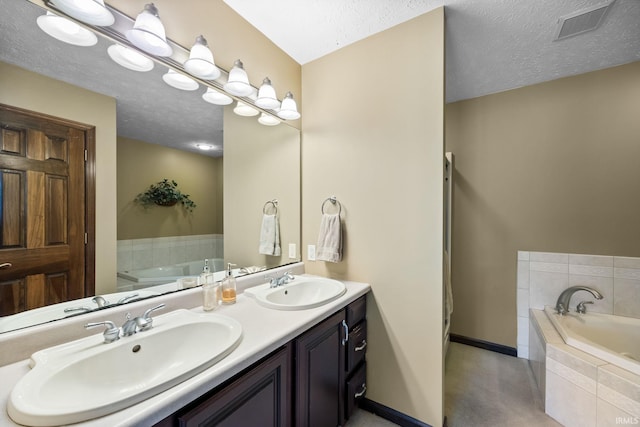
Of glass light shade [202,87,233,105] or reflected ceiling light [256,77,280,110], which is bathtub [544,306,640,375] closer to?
reflected ceiling light [256,77,280,110]

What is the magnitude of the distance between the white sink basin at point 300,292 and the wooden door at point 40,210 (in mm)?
768

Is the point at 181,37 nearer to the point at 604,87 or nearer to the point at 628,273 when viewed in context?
the point at 604,87

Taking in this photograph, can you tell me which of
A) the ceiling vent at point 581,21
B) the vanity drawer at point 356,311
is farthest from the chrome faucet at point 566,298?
the ceiling vent at point 581,21

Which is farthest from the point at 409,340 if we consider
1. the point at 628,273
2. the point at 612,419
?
the point at 628,273

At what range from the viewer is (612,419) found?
139cm

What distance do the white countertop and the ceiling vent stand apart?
2160 mm

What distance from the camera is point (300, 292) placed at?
1692 millimetres

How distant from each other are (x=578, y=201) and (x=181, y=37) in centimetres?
313

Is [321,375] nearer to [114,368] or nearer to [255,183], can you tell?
[114,368]

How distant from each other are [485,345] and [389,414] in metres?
1.47

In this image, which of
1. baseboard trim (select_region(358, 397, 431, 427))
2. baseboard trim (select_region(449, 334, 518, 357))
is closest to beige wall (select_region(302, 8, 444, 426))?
baseboard trim (select_region(358, 397, 431, 427))

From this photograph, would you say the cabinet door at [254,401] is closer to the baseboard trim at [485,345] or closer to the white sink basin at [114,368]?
the white sink basin at [114,368]

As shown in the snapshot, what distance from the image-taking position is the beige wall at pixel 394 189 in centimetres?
150

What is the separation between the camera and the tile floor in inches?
63.9
